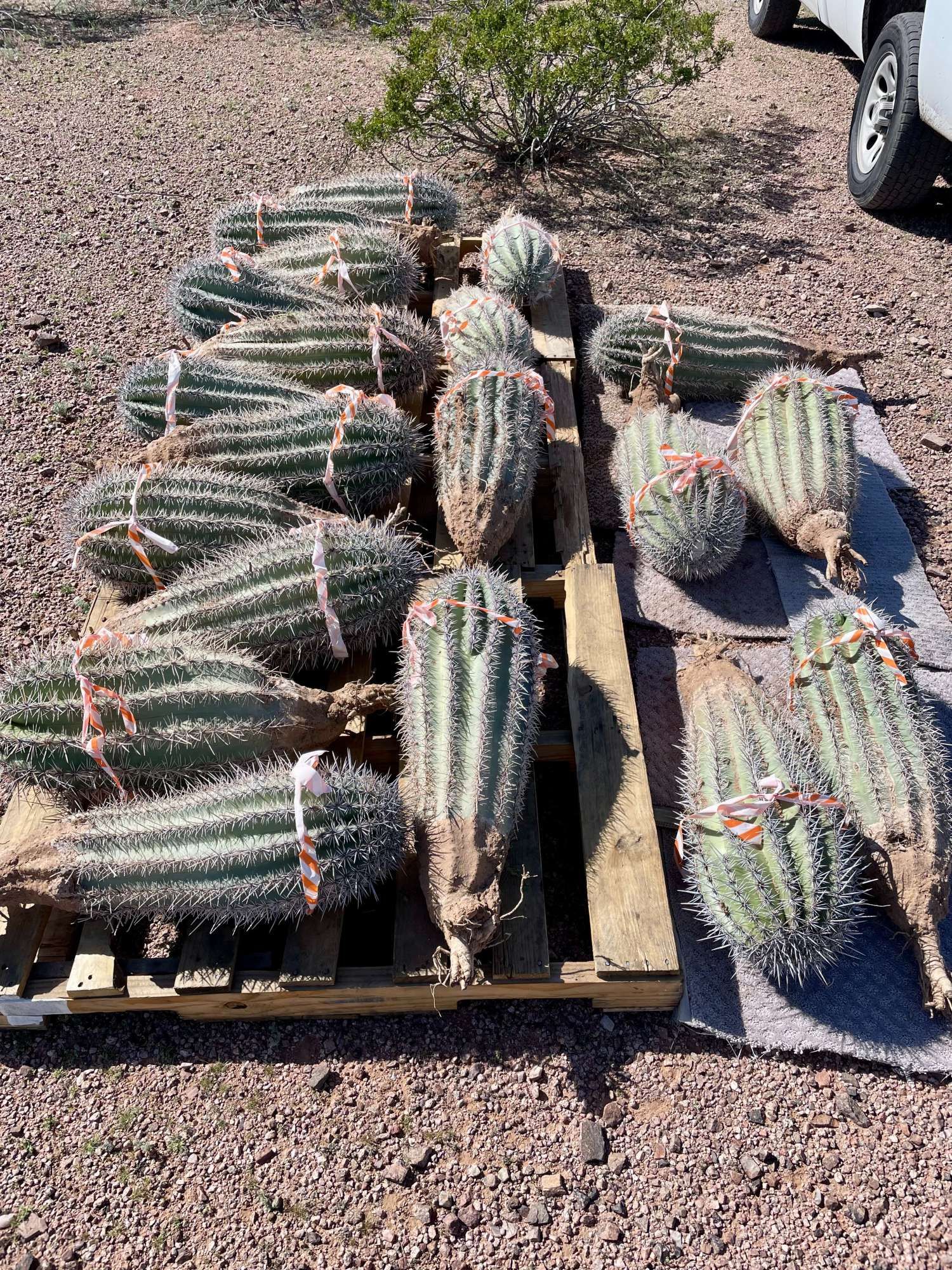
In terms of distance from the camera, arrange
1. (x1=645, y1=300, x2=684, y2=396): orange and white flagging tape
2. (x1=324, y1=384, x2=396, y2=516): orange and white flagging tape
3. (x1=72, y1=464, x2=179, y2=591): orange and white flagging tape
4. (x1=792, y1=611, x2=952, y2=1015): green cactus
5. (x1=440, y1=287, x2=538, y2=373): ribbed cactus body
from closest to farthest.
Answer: (x1=792, y1=611, x2=952, y2=1015): green cactus, (x1=72, y1=464, x2=179, y2=591): orange and white flagging tape, (x1=324, y1=384, x2=396, y2=516): orange and white flagging tape, (x1=440, y1=287, x2=538, y2=373): ribbed cactus body, (x1=645, y1=300, x2=684, y2=396): orange and white flagging tape

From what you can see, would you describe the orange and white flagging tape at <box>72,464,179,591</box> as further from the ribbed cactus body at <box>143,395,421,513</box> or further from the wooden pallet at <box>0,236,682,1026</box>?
the wooden pallet at <box>0,236,682,1026</box>

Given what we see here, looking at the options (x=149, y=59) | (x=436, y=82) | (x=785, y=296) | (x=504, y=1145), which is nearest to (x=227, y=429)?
(x=504, y=1145)

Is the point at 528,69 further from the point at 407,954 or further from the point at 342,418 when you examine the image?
the point at 407,954

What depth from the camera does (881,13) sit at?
6293 millimetres

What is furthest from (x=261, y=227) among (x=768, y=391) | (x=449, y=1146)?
(x=449, y=1146)

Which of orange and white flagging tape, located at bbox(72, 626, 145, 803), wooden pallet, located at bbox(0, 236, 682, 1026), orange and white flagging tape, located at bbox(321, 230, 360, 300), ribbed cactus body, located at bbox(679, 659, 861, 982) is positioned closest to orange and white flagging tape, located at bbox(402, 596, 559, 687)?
wooden pallet, located at bbox(0, 236, 682, 1026)

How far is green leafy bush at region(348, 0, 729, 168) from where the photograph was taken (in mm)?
5859

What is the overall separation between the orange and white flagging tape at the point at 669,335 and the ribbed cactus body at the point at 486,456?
1.00 m

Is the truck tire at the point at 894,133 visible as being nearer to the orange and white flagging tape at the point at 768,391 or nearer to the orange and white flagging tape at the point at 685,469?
the orange and white flagging tape at the point at 768,391

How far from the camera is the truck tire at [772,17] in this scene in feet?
27.4

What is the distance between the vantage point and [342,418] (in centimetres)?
352

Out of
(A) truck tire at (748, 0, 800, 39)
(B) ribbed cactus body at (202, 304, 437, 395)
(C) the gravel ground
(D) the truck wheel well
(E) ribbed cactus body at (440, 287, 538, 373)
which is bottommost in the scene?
(C) the gravel ground

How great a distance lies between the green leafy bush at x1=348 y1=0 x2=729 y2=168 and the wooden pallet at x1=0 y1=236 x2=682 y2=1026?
520 centimetres

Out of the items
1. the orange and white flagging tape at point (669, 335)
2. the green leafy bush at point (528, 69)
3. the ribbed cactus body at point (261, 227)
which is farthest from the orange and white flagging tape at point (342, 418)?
the green leafy bush at point (528, 69)
